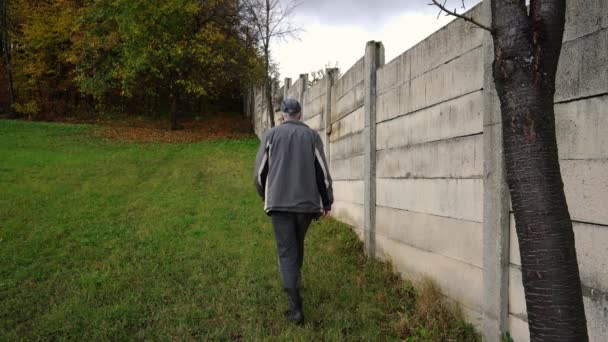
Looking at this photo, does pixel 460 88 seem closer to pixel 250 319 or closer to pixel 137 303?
pixel 250 319

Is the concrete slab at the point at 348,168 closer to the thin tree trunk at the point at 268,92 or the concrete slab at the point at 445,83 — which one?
the concrete slab at the point at 445,83

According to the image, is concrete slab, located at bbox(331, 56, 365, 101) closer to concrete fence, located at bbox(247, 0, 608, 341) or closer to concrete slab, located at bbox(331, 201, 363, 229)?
concrete fence, located at bbox(247, 0, 608, 341)

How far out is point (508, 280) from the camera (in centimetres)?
303

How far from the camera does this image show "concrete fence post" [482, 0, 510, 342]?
3037 millimetres

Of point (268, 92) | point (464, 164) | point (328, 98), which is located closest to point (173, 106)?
point (268, 92)

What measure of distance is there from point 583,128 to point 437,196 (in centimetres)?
168

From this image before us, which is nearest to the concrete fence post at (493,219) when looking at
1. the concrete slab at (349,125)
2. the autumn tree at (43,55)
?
the concrete slab at (349,125)

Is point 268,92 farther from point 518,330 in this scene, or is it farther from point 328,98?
point 518,330

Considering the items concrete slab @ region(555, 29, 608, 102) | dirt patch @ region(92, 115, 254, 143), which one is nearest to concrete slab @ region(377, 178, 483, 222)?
concrete slab @ region(555, 29, 608, 102)

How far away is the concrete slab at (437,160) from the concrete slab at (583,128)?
31.3 inches

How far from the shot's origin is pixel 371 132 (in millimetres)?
5586

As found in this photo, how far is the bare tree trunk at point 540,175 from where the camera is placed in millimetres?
1768

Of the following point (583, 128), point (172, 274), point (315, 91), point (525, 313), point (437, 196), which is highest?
point (315, 91)

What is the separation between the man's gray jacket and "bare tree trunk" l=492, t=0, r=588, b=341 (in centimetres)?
230
